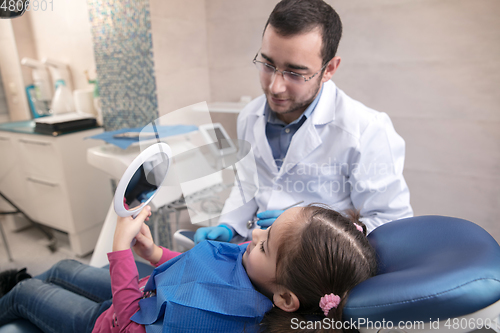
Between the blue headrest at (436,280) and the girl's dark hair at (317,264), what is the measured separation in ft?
0.19

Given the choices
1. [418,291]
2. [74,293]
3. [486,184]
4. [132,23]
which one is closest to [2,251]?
[74,293]

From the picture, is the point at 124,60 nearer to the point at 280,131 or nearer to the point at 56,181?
the point at 56,181

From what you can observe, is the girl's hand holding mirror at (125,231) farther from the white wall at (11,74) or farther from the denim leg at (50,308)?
the white wall at (11,74)

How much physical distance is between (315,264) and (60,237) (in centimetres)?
266

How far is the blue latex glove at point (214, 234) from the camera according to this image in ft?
3.93

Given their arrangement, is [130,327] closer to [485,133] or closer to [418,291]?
[418,291]

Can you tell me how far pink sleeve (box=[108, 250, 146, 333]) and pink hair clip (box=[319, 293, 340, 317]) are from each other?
50cm

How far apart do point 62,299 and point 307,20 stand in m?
1.31

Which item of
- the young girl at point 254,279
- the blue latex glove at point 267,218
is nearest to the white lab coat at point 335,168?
the blue latex glove at point 267,218

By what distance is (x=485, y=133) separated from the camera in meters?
1.80

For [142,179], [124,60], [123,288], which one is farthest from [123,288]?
[124,60]

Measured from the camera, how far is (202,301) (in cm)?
74

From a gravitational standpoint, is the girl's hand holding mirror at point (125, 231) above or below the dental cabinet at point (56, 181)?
above

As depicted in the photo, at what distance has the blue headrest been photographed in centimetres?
50
